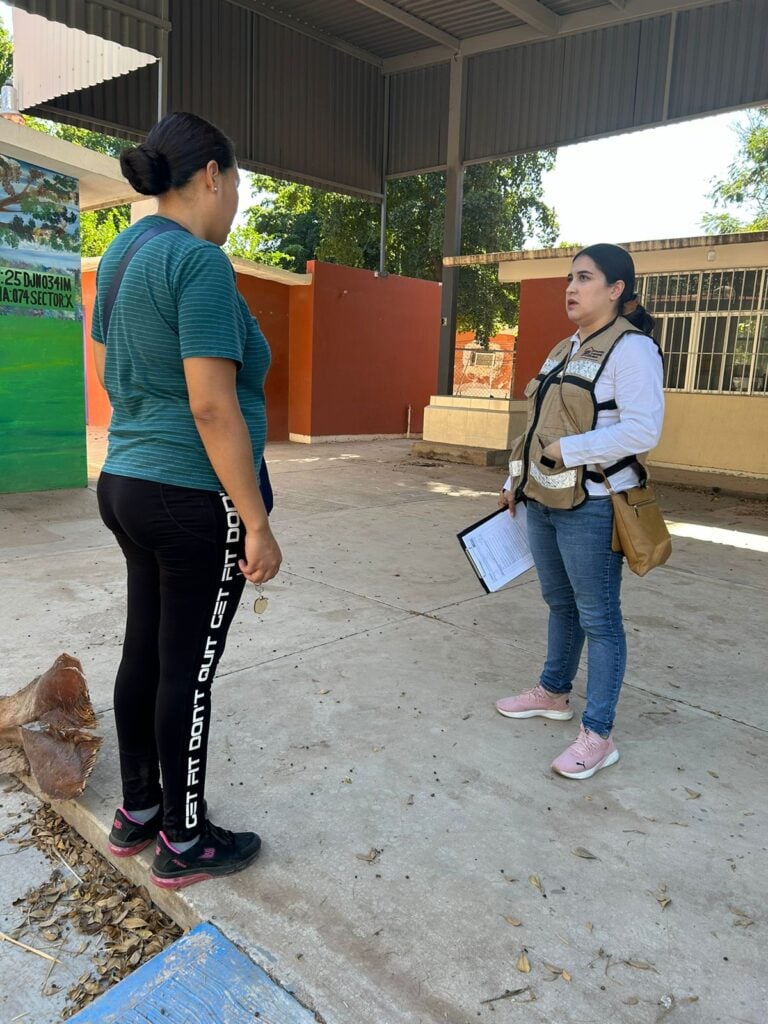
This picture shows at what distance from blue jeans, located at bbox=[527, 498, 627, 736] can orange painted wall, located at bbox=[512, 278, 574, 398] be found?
947 cm

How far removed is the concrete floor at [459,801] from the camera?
5.59 ft

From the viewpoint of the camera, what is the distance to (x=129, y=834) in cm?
204

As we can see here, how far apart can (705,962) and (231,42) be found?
1263 centimetres

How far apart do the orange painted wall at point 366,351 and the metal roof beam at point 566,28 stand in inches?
138

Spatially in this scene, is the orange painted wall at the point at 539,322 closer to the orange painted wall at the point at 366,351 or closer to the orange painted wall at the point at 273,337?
the orange painted wall at the point at 366,351

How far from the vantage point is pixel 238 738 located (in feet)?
8.85

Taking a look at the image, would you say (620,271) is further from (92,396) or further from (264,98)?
(92,396)

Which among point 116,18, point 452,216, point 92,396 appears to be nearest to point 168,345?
point 116,18

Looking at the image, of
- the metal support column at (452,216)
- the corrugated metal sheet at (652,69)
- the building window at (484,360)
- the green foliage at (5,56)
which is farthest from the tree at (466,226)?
the green foliage at (5,56)

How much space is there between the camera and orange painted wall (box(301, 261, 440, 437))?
43.5 ft

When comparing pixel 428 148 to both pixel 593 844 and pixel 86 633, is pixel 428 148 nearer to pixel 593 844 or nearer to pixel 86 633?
pixel 86 633

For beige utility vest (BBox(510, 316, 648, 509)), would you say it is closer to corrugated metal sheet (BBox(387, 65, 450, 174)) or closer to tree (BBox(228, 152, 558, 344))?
corrugated metal sheet (BBox(387, 65, 450, 174))

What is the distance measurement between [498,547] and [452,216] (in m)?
11.1

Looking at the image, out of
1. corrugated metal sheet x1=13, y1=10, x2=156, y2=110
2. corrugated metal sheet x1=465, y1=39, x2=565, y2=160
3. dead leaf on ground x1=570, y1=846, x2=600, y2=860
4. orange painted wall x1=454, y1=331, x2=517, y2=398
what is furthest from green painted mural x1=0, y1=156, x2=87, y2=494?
orange painted wall x1=454, y1=331, x2=517, y2=398
